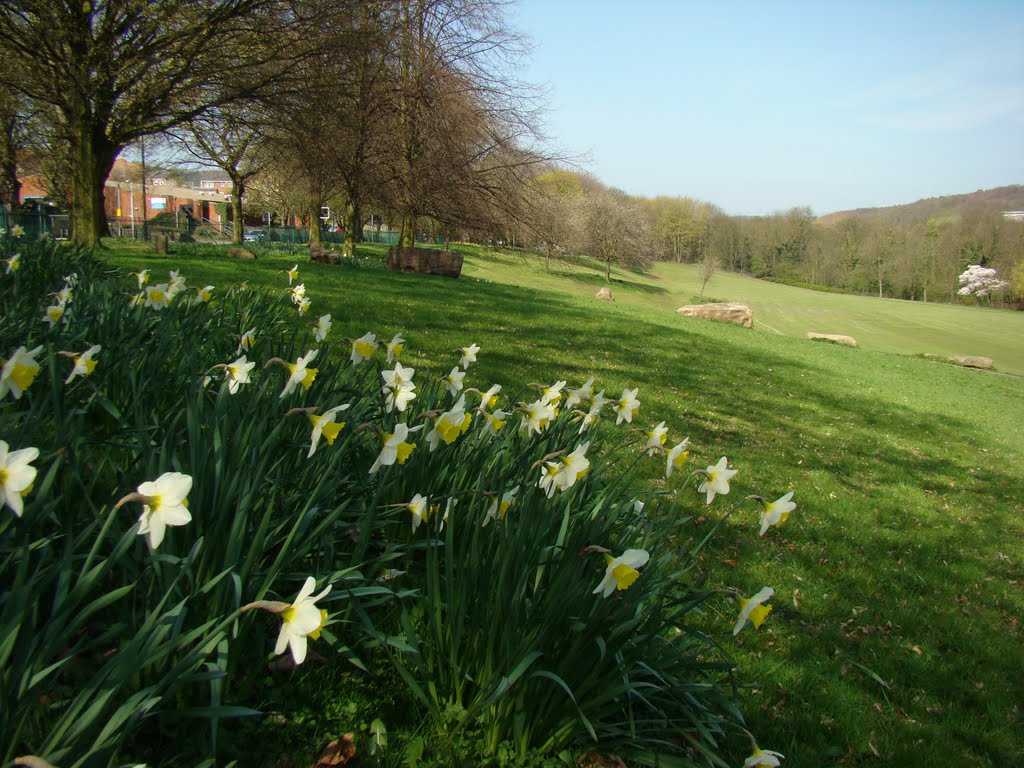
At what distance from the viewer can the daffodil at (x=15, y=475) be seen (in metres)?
1.29

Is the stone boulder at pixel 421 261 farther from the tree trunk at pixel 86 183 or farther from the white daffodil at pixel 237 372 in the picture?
the white daffodil at pixel 237 372

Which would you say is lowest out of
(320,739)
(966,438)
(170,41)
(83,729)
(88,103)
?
(966,438)

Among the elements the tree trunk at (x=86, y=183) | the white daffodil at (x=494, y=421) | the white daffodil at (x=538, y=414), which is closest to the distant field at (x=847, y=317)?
the tree trunk at (x=86, y=183)

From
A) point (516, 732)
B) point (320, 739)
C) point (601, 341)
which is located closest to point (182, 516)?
point (320, 739)

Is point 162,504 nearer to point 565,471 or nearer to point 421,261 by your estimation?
point 565,471

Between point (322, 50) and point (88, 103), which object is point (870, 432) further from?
point (88, 103)

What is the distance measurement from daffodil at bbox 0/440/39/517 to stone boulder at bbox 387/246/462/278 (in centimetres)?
1794

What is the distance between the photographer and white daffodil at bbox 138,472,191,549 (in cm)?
136

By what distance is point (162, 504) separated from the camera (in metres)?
1.38

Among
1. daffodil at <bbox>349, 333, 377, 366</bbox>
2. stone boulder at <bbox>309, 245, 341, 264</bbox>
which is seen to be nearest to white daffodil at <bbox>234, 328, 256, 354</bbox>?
daffodil at <bbox>349, 333, 377, 366</bbox>

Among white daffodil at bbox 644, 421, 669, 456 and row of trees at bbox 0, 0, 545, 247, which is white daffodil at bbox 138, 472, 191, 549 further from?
row of trees at bbox 0, 0, 545, 247

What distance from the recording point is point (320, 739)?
1.64 metres

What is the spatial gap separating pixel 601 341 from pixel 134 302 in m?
8.21

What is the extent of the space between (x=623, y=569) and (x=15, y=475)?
4.39ft
